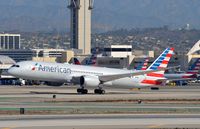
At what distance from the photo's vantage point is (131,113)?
5803 centimetres

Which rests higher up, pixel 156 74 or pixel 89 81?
pixel 156 74

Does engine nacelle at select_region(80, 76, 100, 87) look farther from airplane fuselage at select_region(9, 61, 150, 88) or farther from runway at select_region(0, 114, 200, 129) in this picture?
runway at select_region(0, 114, 200, 129)

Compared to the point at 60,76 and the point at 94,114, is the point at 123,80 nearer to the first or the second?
the point at 60,76

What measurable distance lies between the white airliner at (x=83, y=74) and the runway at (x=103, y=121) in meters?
38.8

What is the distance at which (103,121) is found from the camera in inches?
1982

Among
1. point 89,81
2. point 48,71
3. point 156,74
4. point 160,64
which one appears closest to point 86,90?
point 89,81

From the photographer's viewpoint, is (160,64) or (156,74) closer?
(156,74)

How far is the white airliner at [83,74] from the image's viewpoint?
308 ft

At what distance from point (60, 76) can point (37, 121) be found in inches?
1741

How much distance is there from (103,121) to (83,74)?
45.6 m

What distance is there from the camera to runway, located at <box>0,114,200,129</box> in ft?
154

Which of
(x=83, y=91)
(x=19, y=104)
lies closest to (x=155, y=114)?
(x=19, y=104)

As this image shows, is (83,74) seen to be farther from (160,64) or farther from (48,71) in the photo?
(160,64)

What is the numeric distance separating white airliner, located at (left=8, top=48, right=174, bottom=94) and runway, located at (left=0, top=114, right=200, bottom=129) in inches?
1528
